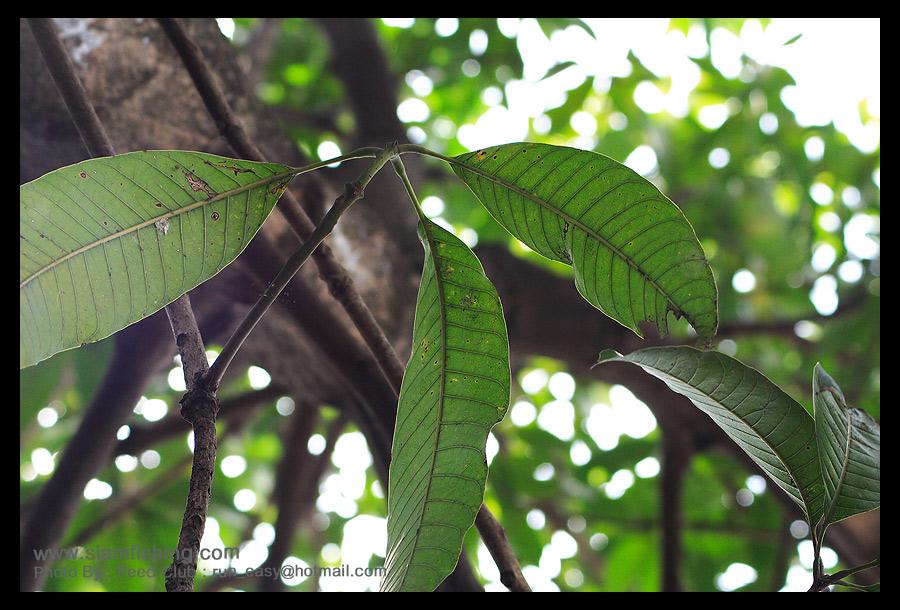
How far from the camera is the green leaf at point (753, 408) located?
0.47 meters

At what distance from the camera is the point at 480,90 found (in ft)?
6.33

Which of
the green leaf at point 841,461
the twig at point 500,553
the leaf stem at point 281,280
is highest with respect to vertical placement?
the leaf stem at point 281,280

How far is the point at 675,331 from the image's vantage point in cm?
145

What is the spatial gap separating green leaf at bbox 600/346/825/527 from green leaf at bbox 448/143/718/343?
51 mm

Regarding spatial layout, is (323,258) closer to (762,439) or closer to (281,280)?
(281,280)

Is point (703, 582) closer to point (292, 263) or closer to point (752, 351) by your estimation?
point (752, 351)

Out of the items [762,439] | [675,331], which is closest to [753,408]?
[762,439]

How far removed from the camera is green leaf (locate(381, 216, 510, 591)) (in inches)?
19.3

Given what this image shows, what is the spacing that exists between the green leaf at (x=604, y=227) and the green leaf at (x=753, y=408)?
0.05 m

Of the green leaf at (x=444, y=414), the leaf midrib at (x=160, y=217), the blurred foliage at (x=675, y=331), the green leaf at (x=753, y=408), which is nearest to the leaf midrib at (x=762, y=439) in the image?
the green leaf at (x=753, y=408)

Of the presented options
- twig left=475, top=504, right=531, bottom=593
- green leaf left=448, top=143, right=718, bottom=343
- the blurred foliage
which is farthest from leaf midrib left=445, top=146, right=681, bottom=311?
the blurred foliage

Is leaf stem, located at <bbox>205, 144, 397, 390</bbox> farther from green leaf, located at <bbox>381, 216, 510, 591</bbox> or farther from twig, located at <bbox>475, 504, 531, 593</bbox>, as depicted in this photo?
twig, located at <bbox>475, 504, 531, 593</bbox>

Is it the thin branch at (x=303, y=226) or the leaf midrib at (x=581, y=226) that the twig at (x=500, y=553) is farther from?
the leaf midrib at (x=581, y=226)

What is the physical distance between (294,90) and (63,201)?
1781 millimetres
